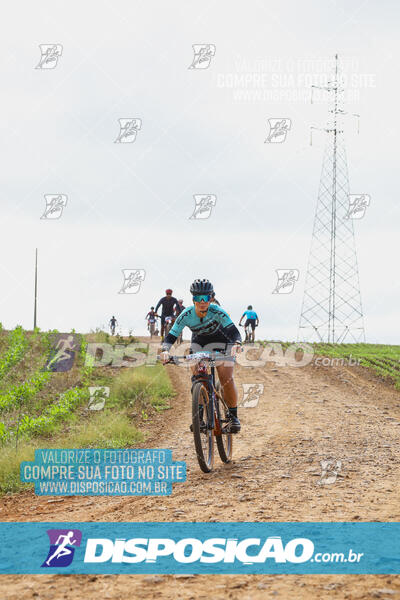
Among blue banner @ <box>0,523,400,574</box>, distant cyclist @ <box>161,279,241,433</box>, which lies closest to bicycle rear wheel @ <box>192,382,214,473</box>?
distant cyclist @ <box>161,279,241,433</box>

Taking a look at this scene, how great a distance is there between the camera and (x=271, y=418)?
13.6 metres

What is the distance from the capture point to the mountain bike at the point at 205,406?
7.85 metres

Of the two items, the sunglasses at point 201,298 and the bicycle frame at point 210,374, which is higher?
the sunglasses at point 201,298

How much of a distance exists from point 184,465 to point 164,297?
13221 millimetres

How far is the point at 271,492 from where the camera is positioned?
7.07 meters

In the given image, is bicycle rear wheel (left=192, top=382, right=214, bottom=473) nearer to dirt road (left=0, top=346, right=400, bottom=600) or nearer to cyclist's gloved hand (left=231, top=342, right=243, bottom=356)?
dirt road (left=0, top=346, right=400, bottom=600)

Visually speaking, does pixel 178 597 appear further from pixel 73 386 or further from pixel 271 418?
pixel 73 386

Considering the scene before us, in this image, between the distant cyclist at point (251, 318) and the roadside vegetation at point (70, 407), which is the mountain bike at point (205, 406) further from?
the distant cyclist at point (251, 318)

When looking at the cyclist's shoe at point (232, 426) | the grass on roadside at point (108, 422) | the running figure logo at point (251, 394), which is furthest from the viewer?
the running figure logo at point (251, 394)

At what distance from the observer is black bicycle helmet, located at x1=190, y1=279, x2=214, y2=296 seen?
8.34 meters

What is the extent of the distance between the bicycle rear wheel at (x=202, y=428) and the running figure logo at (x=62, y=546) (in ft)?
7.20

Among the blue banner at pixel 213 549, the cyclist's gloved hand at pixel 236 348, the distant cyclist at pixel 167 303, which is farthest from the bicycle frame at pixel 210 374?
the distant cyclist at pixel 167 303

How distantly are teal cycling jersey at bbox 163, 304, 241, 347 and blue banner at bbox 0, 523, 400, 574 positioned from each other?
10.6ft

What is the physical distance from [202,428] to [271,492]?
1.40m
